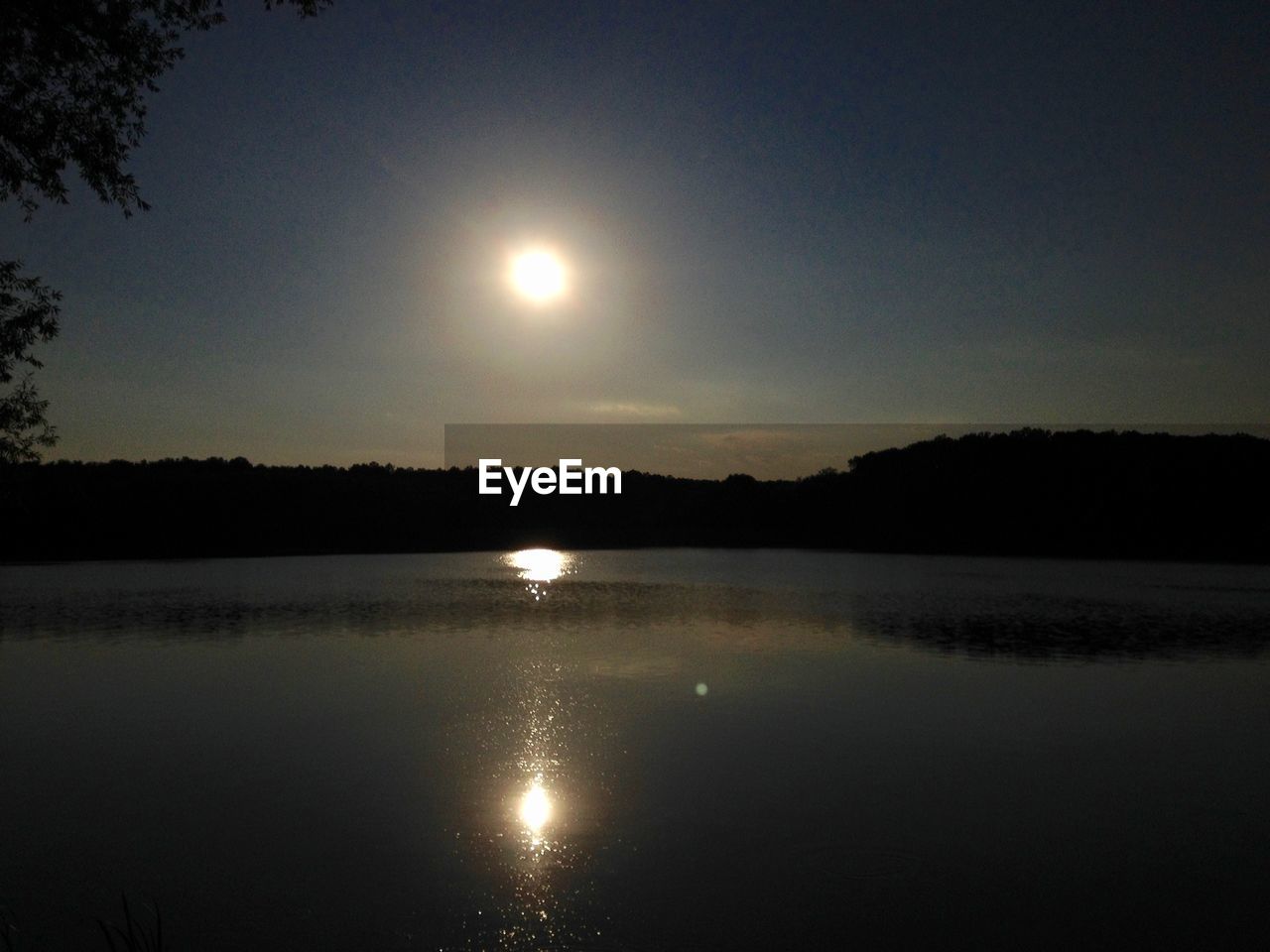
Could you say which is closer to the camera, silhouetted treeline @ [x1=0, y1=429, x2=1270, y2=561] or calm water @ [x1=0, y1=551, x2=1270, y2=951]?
calm water @ [x1=0, y1=551, x2=1270, y2=951]

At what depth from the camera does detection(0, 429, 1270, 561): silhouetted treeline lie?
255 ft

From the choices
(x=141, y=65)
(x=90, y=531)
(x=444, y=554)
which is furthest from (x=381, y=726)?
(x=90, y=531)

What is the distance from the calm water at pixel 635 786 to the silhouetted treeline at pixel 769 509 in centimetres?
5355

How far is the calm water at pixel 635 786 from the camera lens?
25.9ft

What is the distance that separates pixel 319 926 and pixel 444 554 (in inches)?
2715

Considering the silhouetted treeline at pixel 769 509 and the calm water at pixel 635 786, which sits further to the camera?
the silhouetted treeline at pixel 769 509

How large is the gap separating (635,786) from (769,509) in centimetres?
10092

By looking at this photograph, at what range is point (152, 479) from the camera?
8550 cm

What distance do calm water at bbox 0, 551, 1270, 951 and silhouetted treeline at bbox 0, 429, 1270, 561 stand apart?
176ft

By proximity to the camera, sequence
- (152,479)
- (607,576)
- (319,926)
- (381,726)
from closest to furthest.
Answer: (319,926)
(381,726)
(607,576)
(152,479)

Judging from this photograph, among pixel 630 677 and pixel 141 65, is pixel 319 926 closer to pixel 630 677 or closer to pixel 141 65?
pixel 141 65

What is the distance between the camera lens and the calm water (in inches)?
311

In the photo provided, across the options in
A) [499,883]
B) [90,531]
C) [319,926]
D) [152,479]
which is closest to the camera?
[319,926]

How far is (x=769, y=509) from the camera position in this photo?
111062 mm
